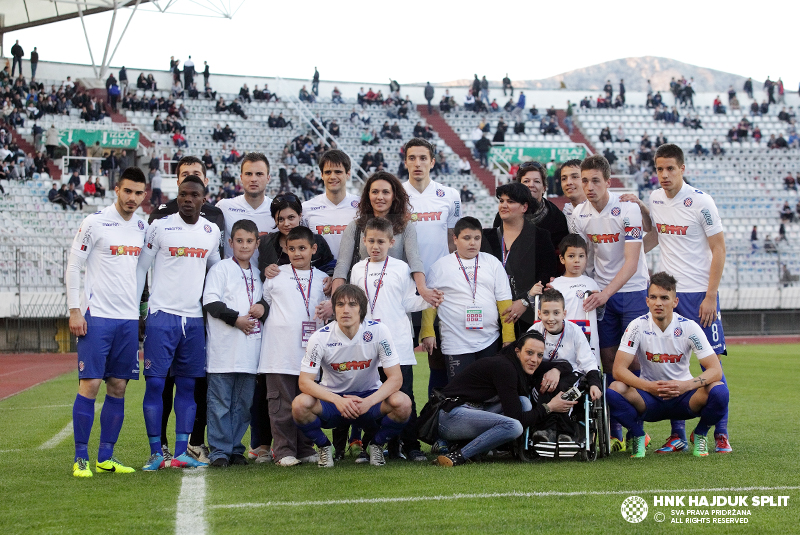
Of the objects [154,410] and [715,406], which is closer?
[154,410]

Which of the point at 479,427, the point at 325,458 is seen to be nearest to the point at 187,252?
the point at 325,458

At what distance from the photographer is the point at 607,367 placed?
7.39m

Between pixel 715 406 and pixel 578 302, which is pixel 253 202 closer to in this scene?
pixel 578 302

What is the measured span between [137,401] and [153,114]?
75.6 ft

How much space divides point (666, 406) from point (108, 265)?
13.9 feet

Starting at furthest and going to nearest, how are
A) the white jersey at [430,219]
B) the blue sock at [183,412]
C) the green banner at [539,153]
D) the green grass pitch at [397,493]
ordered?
the green banner at [539,153] → the white jersey at [430,219] → the blue sock at [183,412] → the green grass pitch at [397,493]

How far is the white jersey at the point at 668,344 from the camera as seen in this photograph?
6652mm

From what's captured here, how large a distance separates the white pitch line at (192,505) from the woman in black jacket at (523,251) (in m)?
2.71

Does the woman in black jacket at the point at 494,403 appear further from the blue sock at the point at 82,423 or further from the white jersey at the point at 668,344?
the blue sock at the point at 82,423

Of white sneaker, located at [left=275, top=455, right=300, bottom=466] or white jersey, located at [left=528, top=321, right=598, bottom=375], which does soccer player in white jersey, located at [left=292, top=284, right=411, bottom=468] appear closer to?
white sneaker, located at [left=275, top=455, right=300, bottom=466]

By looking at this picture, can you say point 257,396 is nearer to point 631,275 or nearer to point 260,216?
point 260,216

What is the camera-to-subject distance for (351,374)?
20.9 ft

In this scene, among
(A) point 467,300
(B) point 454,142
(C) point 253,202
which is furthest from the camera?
(B) point 454,142

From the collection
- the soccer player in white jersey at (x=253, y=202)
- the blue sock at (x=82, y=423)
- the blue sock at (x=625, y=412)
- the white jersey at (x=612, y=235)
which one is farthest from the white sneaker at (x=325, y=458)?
the white jersey at (x=612, y=235)
